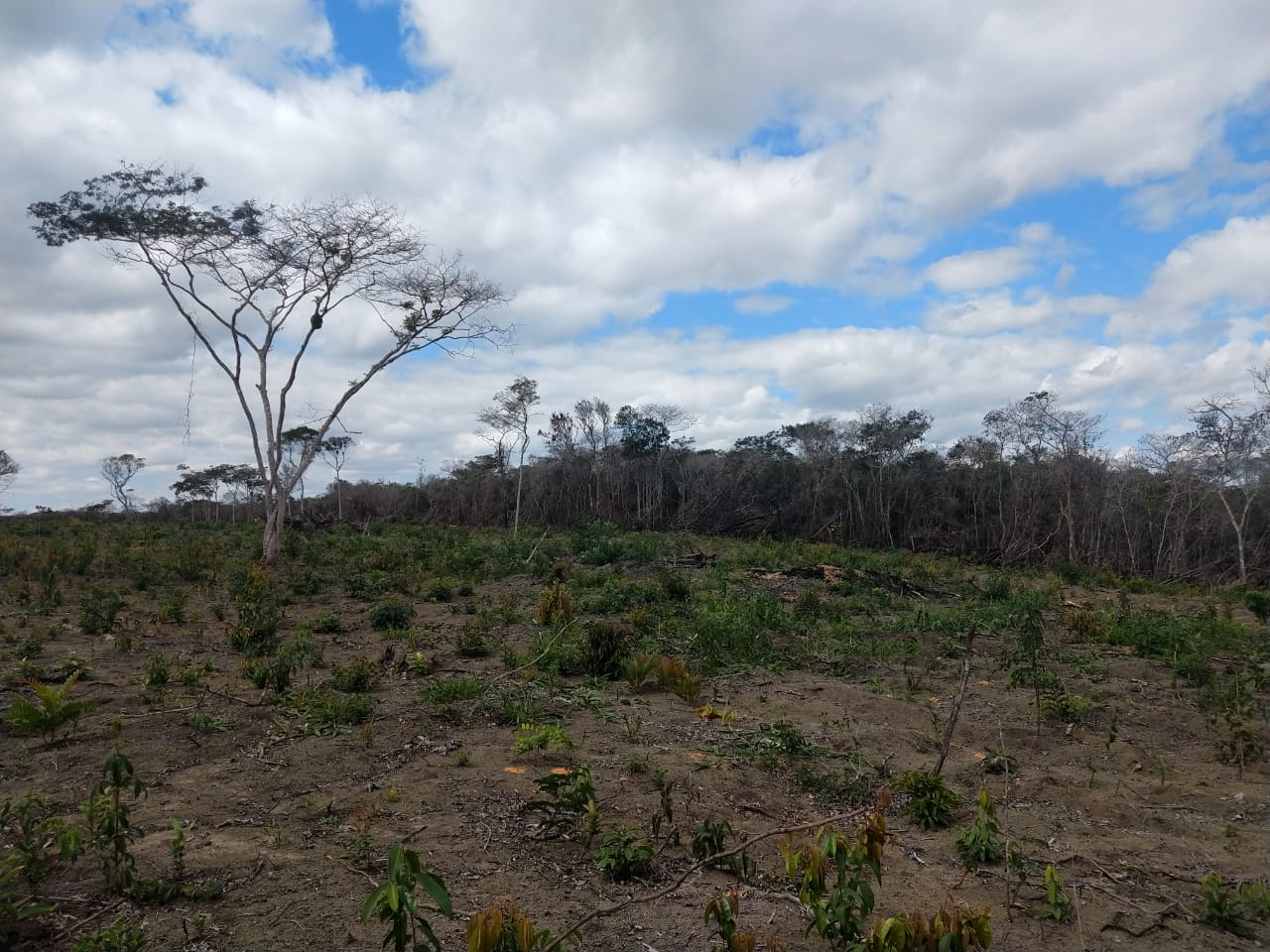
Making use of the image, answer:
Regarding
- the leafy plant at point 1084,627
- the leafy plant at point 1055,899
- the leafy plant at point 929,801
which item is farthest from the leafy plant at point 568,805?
the leafy plant at point 1084,627

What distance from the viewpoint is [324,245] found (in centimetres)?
1580

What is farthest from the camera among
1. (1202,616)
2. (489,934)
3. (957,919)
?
(1202,616)

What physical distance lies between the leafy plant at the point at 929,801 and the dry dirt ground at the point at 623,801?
86mm

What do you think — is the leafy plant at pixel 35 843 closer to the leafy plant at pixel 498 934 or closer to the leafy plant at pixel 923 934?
the leafy plant at pixel 498 934

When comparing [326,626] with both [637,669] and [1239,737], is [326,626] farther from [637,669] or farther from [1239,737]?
[1239,737]

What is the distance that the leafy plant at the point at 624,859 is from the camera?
3377 mm

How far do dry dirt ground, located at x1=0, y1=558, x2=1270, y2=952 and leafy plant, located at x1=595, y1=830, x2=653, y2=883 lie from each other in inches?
2.2

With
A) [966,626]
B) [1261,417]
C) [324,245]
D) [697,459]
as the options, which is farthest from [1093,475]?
[324,245]

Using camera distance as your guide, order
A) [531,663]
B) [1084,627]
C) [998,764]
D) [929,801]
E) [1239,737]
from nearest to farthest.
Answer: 1. [929,801]
2. [998,764]
3. [1239,737]
4. [531,663]
5. [1084,627]

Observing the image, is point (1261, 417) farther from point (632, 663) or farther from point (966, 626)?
point (632, 663)

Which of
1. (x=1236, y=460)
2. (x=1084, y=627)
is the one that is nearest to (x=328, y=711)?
(x=1084, y=627)

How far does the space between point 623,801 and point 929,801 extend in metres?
1.63

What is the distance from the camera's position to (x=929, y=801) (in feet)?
13.9

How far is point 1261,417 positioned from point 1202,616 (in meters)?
15.1
